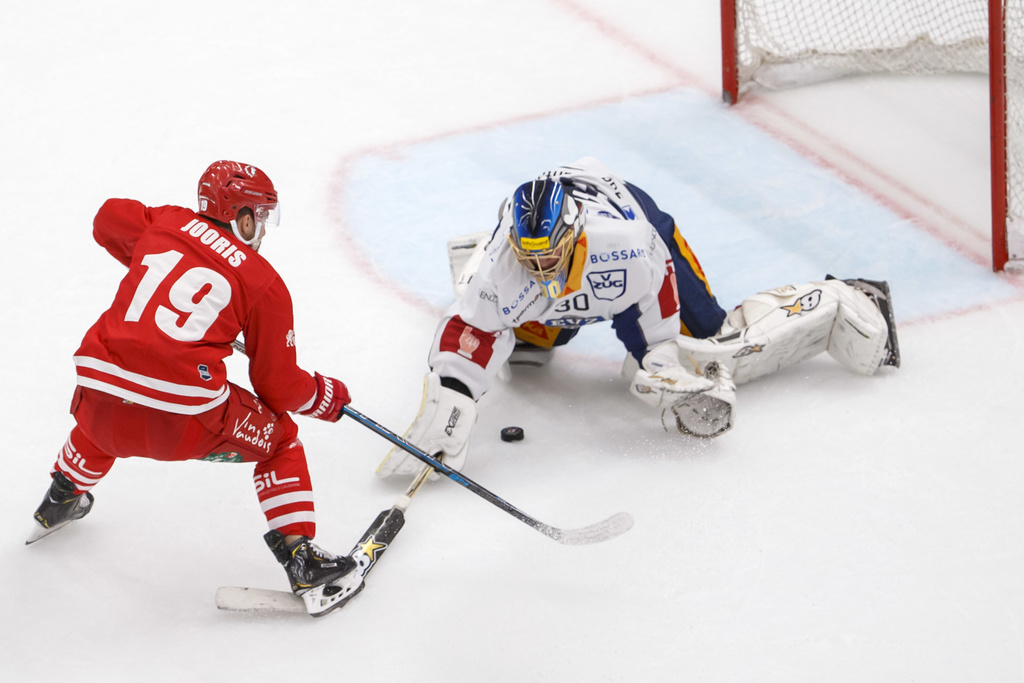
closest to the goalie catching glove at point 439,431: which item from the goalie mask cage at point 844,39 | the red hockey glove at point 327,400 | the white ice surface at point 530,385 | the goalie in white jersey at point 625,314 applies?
the goalie in white jersey at point 625,314

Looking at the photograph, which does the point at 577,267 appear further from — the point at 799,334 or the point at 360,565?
the point at 360,565

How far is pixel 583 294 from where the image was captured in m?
3.23

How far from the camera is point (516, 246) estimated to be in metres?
3.02

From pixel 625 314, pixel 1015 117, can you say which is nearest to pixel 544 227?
pixel 625 314

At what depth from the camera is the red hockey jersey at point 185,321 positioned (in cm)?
258

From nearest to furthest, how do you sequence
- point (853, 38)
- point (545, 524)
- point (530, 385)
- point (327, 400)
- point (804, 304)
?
point (327, 400), point (545, 524), point (804, 304), point (530, 385), point (853, 38)

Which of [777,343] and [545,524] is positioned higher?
[777,343]

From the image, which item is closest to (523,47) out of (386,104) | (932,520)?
(386,104)

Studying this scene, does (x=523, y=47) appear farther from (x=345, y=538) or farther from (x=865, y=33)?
(x=345, y=538)

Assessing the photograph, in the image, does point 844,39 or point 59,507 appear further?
point 844,39

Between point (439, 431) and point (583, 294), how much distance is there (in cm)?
55

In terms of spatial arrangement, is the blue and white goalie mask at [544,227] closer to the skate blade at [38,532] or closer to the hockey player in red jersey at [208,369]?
the hockey player in red jersey at [208,369]

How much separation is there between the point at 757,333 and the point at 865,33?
2.38 metres

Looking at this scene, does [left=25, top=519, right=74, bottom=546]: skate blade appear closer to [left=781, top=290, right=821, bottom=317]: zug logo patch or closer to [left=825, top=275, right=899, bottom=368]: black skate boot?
[left=781, top=290, right=821, bottom=317]: zug logo patch
